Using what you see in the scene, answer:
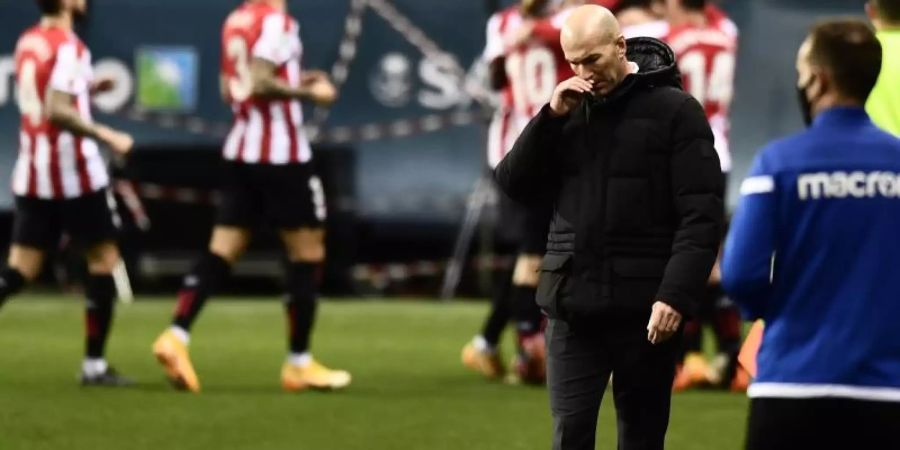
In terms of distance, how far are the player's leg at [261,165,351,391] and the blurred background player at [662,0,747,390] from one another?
70.1 inches

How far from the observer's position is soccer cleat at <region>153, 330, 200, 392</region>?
30.5ft

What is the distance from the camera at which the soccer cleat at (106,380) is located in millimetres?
9702

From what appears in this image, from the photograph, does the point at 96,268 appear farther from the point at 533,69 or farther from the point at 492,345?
the point at 533,69

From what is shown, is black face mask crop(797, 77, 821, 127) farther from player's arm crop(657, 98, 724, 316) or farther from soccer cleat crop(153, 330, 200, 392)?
soccer cleat crop(153, 330, 200, 392)

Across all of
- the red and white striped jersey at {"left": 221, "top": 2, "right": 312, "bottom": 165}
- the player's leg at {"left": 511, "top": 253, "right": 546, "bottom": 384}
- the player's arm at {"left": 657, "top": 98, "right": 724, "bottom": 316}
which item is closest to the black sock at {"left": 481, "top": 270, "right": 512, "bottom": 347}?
the player's leg at {"left": 511, "top": 253, "right": 546, "bottom": 384}

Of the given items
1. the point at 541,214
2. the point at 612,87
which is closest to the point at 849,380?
the point at 612,87

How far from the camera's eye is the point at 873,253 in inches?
169

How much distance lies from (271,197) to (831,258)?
5.54 metres

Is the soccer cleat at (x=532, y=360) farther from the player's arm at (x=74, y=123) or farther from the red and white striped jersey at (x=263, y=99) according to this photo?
the player's arm at (x=74, y=123)

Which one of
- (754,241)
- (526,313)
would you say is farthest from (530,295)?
(754,241)

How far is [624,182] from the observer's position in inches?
211

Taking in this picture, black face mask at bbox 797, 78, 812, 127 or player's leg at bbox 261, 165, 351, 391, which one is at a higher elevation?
black face mask at bbox 797, 78, 812, 127

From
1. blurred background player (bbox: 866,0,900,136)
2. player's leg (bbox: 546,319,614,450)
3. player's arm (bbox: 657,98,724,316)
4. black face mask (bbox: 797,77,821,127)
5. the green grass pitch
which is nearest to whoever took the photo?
black face mask (bbox: 797,77,821,127)

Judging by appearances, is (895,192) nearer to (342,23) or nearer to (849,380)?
(849,380)
